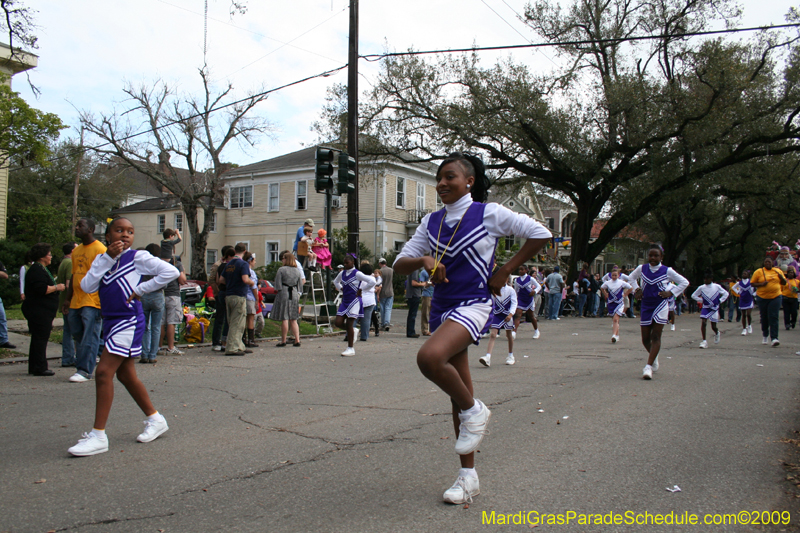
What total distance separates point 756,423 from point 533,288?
8.18 metres

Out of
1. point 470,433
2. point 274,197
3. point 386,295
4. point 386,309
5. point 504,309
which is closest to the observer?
point 470,433

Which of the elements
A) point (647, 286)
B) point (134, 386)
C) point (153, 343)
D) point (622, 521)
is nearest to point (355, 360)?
point (153, 343)

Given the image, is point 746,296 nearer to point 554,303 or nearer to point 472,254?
point 554,303

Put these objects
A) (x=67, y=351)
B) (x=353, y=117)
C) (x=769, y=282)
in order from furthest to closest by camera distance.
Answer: (x=353, y=117)
(x=769, y=282)
(x=67, y=351)

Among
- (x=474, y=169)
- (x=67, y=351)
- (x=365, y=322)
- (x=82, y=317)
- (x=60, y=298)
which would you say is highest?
(x=474, y=169)

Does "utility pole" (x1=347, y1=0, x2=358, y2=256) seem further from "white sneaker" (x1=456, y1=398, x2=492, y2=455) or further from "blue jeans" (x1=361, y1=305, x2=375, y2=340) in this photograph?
"white sneaker" (x1=456, y1=398, x2=492, y2=455)

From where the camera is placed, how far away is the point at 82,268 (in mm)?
7789

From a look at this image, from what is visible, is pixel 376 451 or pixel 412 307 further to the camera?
pixel 412 307

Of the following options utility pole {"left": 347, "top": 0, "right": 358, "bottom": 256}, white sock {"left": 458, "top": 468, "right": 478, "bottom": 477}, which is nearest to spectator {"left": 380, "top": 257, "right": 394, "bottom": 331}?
utility pole {"left": 347, "top": 0, "right": 358, "bottom": 256}

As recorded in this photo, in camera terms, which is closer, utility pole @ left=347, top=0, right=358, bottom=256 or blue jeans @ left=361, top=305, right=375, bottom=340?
blue jeans @ left=361, top=305, right=375, bottom=340

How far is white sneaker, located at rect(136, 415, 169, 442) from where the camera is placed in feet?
16.2

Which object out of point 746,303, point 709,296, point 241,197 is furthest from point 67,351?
point 241,197

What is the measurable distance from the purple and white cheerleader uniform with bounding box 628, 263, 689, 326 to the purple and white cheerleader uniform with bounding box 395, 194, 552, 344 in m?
5.77

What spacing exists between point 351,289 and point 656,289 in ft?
17.2
